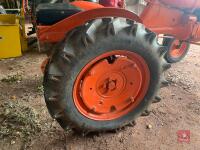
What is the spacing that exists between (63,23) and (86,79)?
515 mm

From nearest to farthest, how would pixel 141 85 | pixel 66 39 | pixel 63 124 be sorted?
pixel 66 39 < pixel 63 124 < pixel 141 85

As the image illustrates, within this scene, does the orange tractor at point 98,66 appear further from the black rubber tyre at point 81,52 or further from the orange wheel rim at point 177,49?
the orange wheel rim at point 177,49

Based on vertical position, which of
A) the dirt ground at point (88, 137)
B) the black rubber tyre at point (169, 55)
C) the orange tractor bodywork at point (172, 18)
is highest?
the orange tractor bodywork at point (172, 18)

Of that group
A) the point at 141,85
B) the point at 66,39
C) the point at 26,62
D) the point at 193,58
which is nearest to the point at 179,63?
the point at 193,58

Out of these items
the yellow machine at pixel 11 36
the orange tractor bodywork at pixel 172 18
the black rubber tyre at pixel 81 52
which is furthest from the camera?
the yellow machine at pixel 11 36

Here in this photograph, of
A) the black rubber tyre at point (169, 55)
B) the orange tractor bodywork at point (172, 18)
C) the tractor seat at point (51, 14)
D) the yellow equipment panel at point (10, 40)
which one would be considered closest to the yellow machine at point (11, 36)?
the yellow equipment panel at point (10, 40)

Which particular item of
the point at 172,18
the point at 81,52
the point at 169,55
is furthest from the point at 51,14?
the point at 169,55

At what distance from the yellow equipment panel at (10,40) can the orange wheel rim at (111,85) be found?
7.44ft

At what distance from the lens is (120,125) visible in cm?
233

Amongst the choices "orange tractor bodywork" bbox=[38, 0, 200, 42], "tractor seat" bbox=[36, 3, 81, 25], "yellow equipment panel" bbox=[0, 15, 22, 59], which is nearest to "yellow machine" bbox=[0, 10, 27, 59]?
"yellow equipment panel" bbox=[0, 15, 22, 59]

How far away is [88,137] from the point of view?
2.34 meters

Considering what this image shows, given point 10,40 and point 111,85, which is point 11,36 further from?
point 111,85

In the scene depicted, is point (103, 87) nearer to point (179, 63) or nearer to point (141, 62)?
point (141, 62)

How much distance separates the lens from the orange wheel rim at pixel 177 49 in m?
3.87
